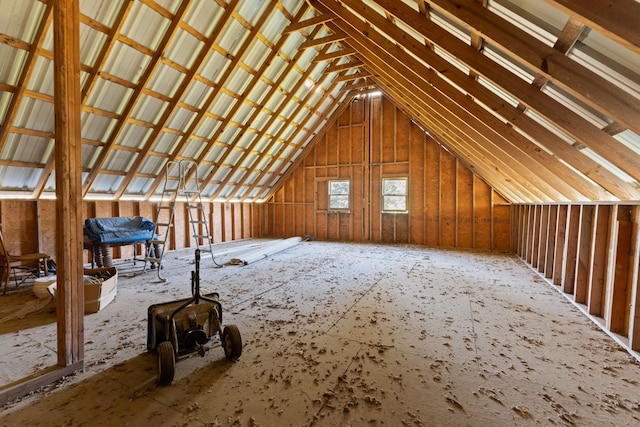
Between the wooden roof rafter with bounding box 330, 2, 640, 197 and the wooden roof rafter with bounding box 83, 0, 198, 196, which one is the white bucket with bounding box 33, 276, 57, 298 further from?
the wooden roof rafter with bounding box 330, 2, 640, 197

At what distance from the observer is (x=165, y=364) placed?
73.7 inches

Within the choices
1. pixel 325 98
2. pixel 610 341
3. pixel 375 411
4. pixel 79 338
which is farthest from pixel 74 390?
pixel 325 98

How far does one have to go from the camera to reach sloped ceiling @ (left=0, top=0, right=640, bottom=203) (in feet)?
5.65

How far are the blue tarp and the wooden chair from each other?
2.40 ft

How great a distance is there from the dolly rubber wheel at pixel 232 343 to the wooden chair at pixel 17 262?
13.2ft

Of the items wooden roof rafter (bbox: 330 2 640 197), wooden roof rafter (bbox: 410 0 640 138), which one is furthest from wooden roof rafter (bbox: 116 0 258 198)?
wooden roof rafter (bbox: 410 0 640 138)

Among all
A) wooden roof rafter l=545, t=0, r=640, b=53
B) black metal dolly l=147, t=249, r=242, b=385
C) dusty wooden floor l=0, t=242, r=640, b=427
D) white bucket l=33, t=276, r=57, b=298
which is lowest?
dusty wooden floor l=0, t=242, r=640, b=427

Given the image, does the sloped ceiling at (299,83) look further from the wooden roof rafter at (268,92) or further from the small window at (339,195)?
the small window at (339,195)

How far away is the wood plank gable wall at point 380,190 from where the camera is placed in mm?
8125

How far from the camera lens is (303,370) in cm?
Result: 211

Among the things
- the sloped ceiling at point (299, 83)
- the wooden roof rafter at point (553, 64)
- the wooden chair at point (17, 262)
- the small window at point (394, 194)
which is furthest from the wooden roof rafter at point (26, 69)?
the small window at point (394, 194)

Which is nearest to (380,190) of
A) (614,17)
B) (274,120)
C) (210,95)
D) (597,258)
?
(274,120)

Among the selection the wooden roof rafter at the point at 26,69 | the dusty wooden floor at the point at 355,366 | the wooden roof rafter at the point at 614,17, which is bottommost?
the dusty wooden floor at the point at 355,366

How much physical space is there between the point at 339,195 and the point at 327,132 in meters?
2.37
